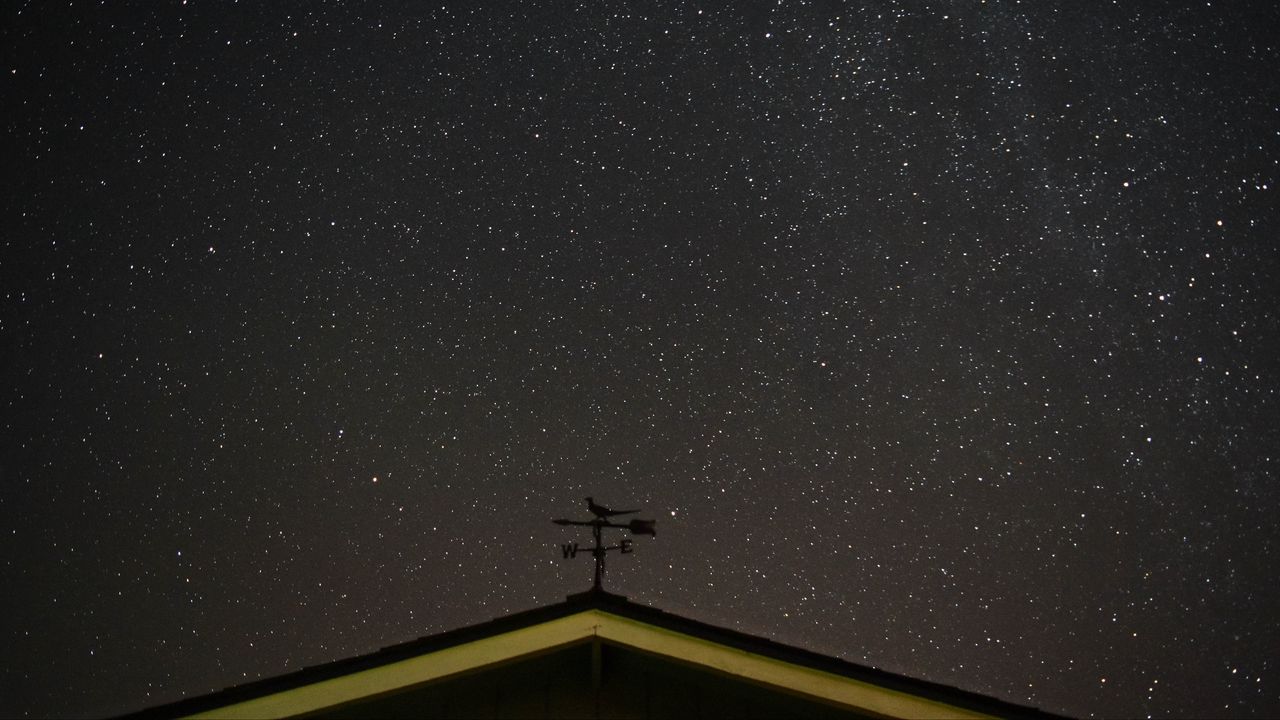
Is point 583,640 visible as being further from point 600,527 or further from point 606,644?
point 600,527

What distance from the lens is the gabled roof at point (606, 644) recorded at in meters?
3.75

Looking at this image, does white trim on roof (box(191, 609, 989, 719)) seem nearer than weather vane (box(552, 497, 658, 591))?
Yes

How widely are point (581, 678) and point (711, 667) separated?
0.63m

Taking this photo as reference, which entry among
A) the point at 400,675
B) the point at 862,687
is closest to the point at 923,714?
the point at 862,687

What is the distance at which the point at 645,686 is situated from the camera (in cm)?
400

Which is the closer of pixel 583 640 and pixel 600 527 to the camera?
pixel 583 640

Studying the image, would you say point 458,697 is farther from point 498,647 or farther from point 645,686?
point 645,686

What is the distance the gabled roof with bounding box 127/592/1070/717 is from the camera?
12.3 feet

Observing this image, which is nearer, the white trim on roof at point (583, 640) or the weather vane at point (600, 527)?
the white trim on roof at point (583, 640)

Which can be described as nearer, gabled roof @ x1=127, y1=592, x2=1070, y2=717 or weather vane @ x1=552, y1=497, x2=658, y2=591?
gabled roof @ x1=127, y1=592, x2=1070, y2=717

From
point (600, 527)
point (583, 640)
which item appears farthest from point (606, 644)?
point (600, 527)

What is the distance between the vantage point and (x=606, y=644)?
159 inches

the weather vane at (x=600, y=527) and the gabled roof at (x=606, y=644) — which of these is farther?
the weather vane at (x=600, y=527)

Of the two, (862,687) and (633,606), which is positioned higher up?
(633,606)
